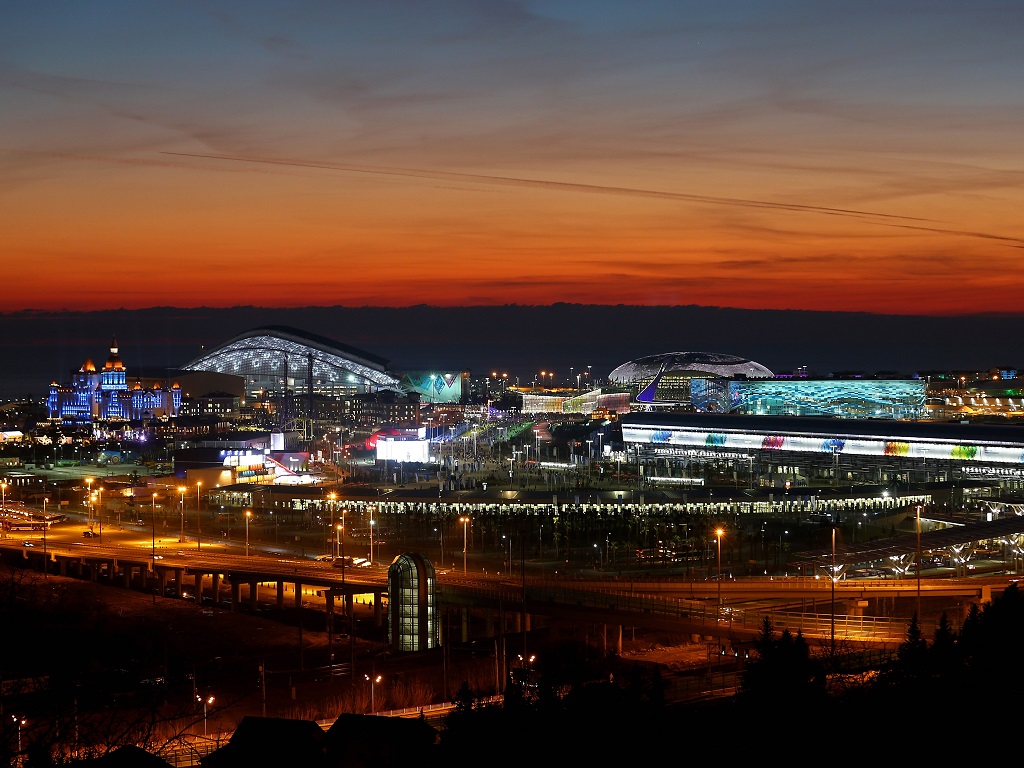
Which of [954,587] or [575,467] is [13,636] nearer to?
[954,587]

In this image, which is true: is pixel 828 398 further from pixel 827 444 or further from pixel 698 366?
pixel 698 366

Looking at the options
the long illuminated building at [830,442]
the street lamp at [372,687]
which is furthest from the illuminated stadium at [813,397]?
the street lamp at [372,687]

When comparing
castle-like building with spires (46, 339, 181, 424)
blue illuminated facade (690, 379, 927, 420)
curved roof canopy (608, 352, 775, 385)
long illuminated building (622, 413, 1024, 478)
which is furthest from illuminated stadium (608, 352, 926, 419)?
castle-like building with spires (46, 339, 181, 424)

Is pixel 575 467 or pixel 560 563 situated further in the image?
pixel 575 467

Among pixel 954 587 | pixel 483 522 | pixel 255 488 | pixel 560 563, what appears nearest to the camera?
pixel 954 587

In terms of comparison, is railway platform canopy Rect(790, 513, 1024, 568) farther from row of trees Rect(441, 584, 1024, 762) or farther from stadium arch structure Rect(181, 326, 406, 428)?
stadium arch structure Rect(181, 326, 406, 428)

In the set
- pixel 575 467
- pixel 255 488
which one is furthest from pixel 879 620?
pixel 575 467
